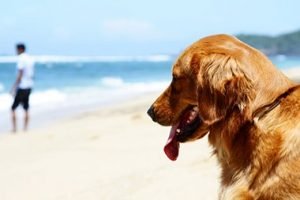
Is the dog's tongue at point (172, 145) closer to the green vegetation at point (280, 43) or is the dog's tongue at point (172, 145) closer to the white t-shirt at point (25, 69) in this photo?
the white t-shirt at point (25, 69)

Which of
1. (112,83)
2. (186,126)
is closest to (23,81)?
(186,126)

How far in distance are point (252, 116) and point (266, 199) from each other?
1.52 ft

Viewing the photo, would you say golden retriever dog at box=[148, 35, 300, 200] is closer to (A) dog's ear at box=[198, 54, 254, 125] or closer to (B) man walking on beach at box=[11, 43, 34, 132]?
(A) dog's ear at box=[198, 54, 254, 125]

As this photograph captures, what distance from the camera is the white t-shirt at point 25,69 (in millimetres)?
13448

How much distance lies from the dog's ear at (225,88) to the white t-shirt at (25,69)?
1057cm

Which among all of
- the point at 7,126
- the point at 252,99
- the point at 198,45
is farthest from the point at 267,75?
the point at 7,126

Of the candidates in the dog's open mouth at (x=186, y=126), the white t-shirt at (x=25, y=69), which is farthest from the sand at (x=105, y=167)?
the dog's open mouth at (x=186, y=126)

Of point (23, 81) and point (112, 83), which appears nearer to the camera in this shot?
point (23, 81)

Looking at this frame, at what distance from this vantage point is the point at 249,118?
3285mm

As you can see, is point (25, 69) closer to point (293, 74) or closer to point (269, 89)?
point (269, 89)

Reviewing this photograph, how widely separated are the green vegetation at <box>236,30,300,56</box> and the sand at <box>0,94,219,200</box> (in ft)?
493

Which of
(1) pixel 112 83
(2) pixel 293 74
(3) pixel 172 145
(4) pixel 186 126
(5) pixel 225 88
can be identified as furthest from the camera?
(1) pixel 112 83

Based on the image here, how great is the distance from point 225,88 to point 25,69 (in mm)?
10766

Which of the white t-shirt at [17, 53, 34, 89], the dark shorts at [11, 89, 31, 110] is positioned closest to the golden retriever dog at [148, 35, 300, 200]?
the white t-shirt at [17, 53, 34, 89]
